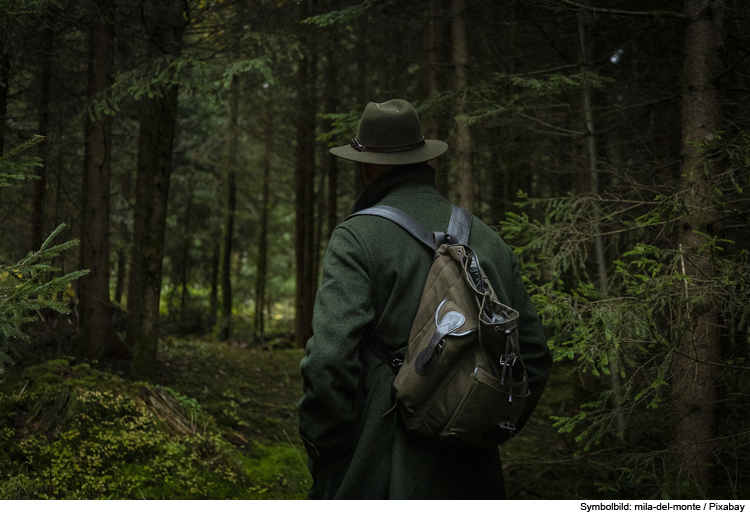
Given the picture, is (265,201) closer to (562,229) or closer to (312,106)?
(312,106)

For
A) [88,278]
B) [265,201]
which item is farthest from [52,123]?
[265,201]

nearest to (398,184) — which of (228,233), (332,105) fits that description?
(332,105)

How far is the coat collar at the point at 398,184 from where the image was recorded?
2.86 meters

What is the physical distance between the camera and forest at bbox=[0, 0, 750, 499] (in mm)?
4277

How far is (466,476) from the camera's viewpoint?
2.68 m

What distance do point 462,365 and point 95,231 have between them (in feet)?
23.3

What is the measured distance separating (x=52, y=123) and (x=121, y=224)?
15.8 feet

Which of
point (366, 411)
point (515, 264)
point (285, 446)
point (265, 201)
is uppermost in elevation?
point (265, 201)

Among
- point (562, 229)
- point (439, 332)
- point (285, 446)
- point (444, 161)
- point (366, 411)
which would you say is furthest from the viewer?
point (444, 161)

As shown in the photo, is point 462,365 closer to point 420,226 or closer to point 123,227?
point 420,226

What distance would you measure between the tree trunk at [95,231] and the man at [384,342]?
20.7 ft

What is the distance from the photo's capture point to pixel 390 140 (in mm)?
2863

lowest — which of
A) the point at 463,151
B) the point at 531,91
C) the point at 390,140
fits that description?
the point at 390,140

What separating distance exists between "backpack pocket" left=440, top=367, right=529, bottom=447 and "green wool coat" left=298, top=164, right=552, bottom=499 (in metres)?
0.27
